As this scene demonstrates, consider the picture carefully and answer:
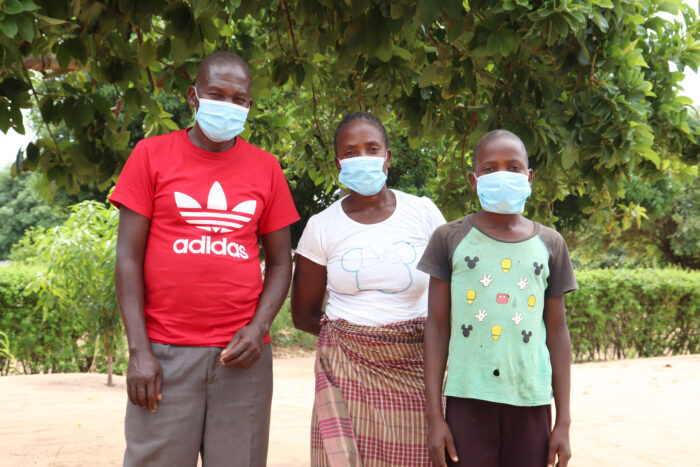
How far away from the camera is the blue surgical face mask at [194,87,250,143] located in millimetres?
2258

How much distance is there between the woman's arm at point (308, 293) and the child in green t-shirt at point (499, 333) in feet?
1.61

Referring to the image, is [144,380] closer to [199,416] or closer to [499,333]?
[199,416]

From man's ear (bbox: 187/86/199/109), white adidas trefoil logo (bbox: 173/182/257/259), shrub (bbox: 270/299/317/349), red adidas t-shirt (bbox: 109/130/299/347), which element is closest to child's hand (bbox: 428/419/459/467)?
red adidas t-shirt (bbox: 109/130/299/347)

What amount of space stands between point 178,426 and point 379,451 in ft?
2.34

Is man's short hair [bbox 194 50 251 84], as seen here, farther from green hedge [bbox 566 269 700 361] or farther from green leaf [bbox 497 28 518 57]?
green hedge [bbox 566 269 700 361]

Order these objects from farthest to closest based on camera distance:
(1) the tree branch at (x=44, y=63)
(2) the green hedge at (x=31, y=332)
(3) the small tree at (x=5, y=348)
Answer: (2) the green hedge at (x=31, y=332)
(3) the small tree at (x=5, y=348)
(1) the tree branch at (x=44, y=63)

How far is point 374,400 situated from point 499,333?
538 mm

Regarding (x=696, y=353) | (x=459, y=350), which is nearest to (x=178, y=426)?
(x=459, y=350)

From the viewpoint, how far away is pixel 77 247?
7.83m

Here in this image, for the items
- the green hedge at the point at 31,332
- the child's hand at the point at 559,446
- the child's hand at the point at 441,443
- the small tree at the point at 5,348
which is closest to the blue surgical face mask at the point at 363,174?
the child's hand at the point at 441,443

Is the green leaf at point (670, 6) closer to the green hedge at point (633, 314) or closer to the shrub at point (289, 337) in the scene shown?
the green hedge at point (633, 314)

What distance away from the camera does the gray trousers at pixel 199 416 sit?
2119 millimetres

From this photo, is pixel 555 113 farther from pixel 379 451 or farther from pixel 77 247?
pixel 77 247

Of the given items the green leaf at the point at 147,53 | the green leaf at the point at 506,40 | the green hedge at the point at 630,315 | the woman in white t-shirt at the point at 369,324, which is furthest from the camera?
the green hedge at the point at 630,315
